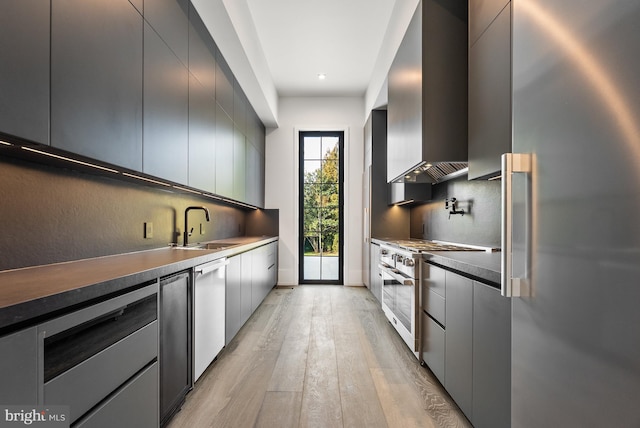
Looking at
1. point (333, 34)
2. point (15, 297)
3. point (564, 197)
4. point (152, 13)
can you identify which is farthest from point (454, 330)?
point (333, 34)

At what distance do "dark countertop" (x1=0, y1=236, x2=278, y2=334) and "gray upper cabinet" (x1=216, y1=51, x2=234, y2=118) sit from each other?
1979 millimetres

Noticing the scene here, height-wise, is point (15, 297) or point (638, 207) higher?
point (638, 207)

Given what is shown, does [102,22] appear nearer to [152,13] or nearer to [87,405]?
[152,13]

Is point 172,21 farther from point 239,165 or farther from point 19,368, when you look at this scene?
point 19,368

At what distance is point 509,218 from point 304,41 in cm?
378

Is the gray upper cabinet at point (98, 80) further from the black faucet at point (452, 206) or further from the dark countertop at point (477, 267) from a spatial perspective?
the black faucet at point (452, 206)

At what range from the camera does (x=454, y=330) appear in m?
1.89

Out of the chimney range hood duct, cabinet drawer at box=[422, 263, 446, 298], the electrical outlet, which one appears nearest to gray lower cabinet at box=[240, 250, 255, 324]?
the electrical outlet

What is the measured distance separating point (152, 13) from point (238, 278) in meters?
2.09

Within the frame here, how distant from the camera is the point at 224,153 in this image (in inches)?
133

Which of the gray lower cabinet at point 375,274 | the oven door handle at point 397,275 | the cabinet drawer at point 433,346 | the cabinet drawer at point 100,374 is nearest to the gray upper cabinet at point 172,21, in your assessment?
the cabinet drawer at point 100,374

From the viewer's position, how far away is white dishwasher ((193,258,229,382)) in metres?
2.08

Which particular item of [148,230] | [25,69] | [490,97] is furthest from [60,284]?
[490,97]

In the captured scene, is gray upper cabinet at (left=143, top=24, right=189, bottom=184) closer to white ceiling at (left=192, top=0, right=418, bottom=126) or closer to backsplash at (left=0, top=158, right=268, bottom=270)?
backsplash at (left=0, top=158, right=268, bottom=270)
